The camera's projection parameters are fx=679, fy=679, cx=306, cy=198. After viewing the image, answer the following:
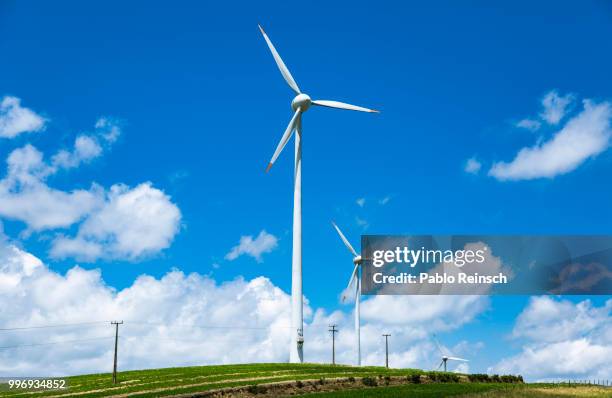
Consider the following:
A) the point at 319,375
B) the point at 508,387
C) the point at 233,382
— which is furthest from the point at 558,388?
the point at 233,382

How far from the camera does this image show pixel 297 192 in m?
84.1

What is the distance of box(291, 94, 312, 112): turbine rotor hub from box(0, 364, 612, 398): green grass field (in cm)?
3439

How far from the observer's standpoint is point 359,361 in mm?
95375

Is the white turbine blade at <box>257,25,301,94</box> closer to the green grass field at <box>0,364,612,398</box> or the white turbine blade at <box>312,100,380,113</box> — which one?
the white turbine blade at <box>312,100,380,113</box>

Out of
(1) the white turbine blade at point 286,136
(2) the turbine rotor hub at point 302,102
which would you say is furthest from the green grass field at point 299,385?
(2) the turbine rotor hub at point 302,102

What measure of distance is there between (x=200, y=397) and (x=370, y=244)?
29097mm

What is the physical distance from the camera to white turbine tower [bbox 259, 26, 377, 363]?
79.6 meters

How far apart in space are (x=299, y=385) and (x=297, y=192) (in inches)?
1249

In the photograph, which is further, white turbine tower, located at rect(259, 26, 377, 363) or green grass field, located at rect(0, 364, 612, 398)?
white turbine tower, located at rect(259, 26, 377, 363)

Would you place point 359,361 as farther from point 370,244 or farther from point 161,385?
point 161,385

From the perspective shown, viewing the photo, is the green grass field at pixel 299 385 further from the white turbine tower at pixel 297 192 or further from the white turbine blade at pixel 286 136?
the white turbine blade at pixel 286 136

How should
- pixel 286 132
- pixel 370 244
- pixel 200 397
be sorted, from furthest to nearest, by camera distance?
pixel 286 132
pixel 370 244
pixel 200 397

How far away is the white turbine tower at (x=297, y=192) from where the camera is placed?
3132 inches

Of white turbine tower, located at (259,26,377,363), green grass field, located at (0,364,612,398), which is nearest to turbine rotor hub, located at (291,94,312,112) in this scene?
white turbine tower, located at (259,26,377,363)
